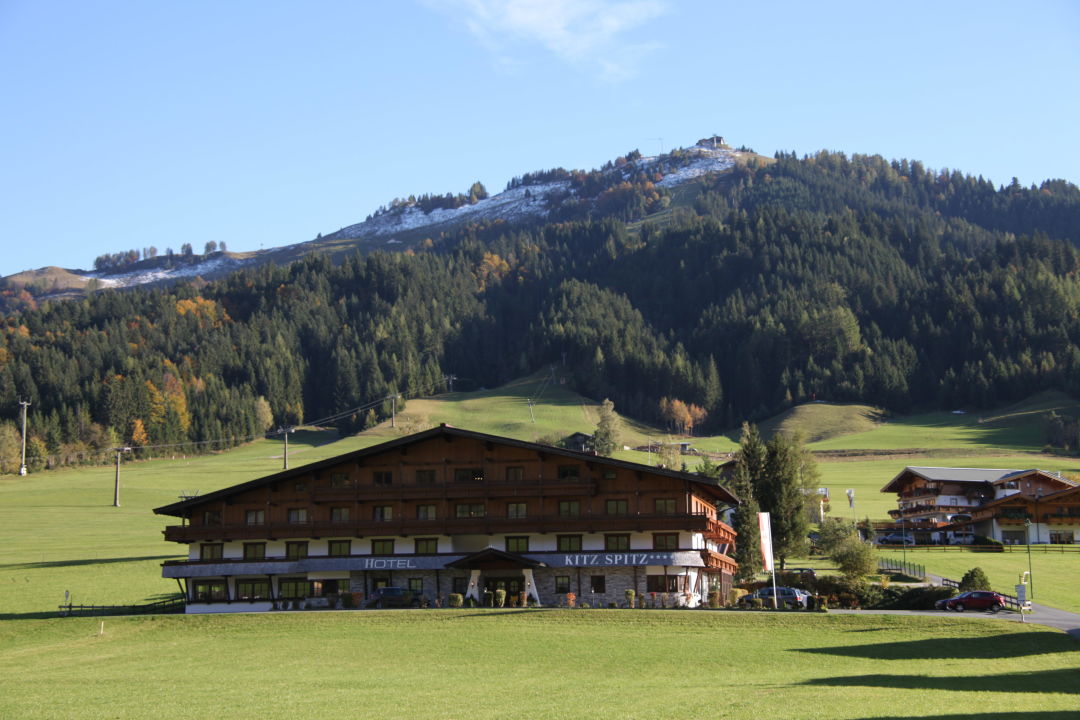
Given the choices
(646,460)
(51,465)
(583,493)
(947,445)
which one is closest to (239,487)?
(583,493)

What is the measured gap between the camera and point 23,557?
9350 centimetres

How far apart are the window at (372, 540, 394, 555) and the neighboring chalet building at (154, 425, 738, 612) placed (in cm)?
9

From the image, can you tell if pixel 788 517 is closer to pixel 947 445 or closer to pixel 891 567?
pixel 891 567

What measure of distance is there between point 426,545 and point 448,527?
2.19 meters

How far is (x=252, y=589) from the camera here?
75.9m

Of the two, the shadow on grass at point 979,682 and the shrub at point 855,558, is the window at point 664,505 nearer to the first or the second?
the shrub at point 855,558

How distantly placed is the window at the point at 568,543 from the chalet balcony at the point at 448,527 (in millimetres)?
927

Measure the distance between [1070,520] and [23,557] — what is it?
91414 millimetres

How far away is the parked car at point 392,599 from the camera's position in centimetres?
6912

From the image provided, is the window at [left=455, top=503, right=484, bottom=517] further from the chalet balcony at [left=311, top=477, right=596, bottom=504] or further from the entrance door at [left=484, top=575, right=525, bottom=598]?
the entrance door at [left=484, top=575, right=525, bottom=598]

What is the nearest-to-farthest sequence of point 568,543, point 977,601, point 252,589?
point 977,601, point 568,543, point 252,589

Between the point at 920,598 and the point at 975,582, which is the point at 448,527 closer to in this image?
the point at 920,598

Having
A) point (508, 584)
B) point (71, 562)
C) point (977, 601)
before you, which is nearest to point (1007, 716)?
point (977, 601)

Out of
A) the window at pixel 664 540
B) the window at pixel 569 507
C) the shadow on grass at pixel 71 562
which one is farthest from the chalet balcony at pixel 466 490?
the shadow on grass at pixel 71 562
